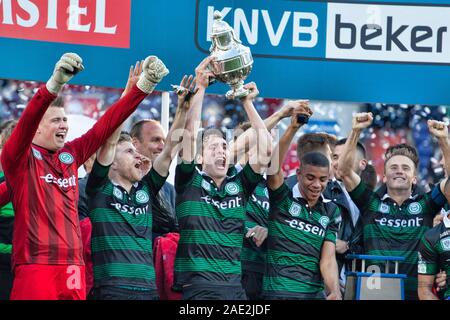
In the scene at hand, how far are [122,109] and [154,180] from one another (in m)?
0.70

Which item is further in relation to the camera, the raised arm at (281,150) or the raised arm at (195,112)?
the raised arm at (281,150)

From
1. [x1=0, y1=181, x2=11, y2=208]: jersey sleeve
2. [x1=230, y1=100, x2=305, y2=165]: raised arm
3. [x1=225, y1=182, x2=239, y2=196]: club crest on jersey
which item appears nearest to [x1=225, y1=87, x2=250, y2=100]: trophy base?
[x1=230, y1=100, x2=305, y2=165]: raised arm

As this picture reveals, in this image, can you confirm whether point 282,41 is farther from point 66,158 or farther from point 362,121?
point 66,158

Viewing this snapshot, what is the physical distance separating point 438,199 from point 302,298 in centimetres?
119

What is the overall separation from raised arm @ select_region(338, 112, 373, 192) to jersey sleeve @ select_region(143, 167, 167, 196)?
1284 millimetres

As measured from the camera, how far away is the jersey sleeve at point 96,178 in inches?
241

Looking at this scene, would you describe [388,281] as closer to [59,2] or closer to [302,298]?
[302,298]

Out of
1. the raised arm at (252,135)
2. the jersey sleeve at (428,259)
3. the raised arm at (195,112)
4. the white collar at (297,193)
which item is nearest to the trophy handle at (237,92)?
the raised arm at (195,112)

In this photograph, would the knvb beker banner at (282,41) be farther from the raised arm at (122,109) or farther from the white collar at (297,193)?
the raised arm at (122,109)

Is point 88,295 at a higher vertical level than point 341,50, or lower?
lower

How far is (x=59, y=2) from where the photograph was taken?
6656 millimetres

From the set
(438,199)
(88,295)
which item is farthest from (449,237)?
(88,295)

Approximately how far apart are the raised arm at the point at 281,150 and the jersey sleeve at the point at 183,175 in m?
0.55

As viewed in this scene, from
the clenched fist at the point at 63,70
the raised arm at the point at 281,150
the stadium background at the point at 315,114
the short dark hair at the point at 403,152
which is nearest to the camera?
the clenched fist at the point at 63,70
